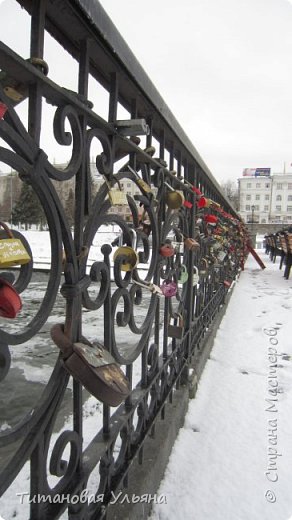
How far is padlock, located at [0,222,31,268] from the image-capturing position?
610 millimetres

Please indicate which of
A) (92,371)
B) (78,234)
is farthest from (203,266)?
(92,371)

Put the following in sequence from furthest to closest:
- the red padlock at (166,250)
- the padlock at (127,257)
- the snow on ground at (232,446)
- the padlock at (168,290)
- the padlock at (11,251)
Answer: the padlock at (168,290) → the red padlock at (166,250) → the snow on ground at (232,446) → the padlock at (127,257) → the padlock at (11,251)

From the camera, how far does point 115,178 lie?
3.61 ft

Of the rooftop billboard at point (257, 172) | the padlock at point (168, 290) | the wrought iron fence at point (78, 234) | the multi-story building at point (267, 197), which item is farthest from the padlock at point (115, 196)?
the rooftop billboard at point (257, 172)

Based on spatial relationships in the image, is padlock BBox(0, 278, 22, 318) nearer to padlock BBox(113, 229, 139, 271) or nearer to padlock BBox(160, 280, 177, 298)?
padlock BBox(113, 229, 139, 271)

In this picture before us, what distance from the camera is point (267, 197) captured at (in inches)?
3066

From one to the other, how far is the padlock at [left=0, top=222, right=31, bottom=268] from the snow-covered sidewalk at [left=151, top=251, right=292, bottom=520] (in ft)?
4.44

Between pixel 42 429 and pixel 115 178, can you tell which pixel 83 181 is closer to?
pixel 115 178

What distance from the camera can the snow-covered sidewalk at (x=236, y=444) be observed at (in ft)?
5.04

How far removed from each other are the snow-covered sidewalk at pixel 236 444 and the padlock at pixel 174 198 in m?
1.29

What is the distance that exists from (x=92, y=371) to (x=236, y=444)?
150 cm

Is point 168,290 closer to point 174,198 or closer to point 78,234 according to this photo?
point 174,198

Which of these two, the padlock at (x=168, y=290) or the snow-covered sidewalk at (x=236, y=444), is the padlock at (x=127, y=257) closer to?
the padlock at (x=168, y=290)

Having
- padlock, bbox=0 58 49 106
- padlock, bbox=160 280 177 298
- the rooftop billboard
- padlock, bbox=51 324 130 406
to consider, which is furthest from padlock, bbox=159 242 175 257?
the rooftop billboard
